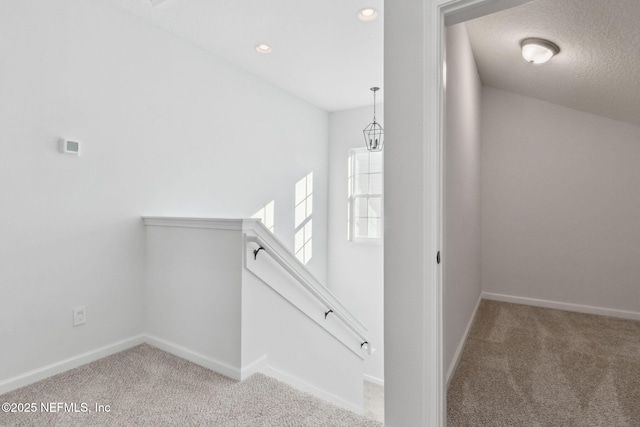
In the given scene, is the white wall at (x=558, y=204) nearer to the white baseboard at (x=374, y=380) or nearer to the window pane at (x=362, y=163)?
the window pane at (x=362, y=163)

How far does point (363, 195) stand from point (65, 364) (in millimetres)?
3993

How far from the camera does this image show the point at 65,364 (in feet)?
7.38

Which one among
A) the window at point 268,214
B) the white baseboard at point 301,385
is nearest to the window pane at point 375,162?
the window at point 268,214

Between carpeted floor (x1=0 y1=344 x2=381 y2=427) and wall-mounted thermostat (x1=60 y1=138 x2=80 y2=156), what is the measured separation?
145 cm

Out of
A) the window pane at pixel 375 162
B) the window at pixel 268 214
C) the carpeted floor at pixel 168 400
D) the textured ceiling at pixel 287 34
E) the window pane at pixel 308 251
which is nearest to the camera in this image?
the carpeted floor at pixel 168 400

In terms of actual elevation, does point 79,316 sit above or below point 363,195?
below

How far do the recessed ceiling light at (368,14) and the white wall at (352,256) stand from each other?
7.05ft

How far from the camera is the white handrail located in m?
2.14

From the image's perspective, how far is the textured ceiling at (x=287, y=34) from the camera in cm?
259

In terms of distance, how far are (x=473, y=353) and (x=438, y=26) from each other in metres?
2.09

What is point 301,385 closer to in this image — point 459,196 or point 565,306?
point 459,196

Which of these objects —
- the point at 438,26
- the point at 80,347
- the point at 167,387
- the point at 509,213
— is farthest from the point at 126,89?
the point at 509,213

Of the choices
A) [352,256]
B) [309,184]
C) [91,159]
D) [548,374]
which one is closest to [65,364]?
[91,159]

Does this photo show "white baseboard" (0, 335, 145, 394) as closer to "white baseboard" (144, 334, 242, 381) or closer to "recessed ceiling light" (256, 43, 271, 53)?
"white baseboard" (144, 334, 242, 381)
